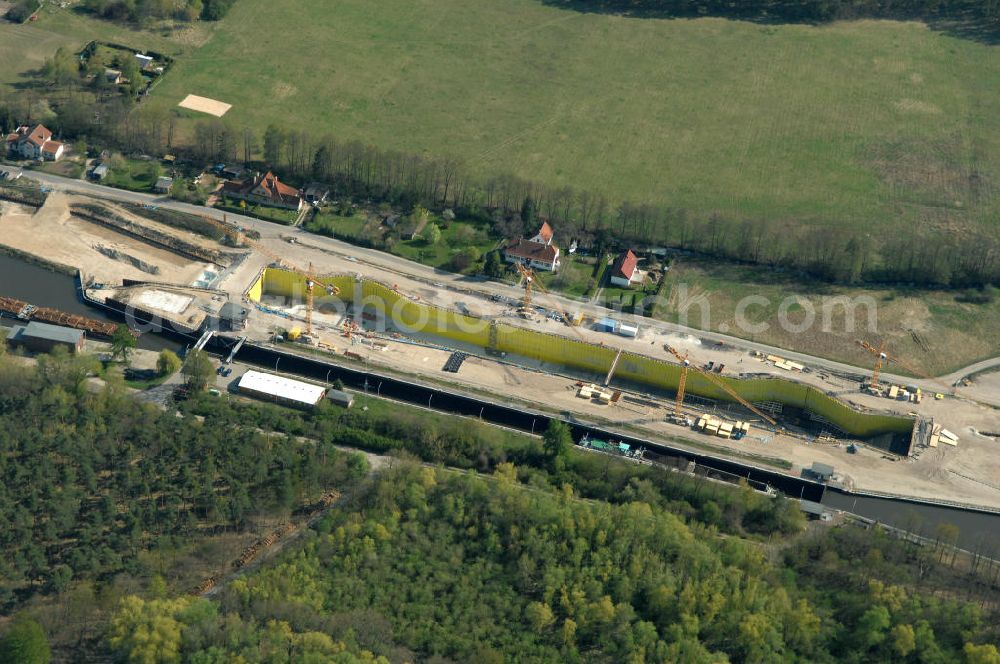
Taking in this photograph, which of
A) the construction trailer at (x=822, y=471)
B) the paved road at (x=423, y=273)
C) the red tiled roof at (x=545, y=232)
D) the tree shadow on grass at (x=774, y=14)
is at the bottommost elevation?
the construction trailer at (x=822, y=471)

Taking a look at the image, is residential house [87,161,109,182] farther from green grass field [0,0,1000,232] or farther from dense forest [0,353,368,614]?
dense forest [0,353,368,614]

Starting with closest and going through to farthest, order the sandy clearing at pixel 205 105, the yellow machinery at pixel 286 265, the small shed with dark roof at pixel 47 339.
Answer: the small shed with dark roof at pixel 47 339, the yellow machinery at pixel 286 265, the sandy clearing at pixel 205 105

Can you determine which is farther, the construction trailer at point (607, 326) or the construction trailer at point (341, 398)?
the construction trailer at point (607, 326)

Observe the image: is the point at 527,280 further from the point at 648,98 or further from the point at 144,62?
the point at 144,62

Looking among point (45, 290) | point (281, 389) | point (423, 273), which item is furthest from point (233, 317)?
point (423, 273)

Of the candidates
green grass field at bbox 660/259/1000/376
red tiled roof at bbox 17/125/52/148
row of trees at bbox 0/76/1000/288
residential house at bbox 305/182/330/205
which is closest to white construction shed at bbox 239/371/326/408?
residential house at bbox 305/182/330/205

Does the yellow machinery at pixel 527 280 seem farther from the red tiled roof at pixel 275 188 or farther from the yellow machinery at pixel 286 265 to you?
the red tiled roof at pixel 275 188

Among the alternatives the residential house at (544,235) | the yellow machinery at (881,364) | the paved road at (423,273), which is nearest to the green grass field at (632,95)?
the residential house at (544,235)
